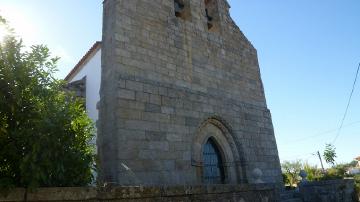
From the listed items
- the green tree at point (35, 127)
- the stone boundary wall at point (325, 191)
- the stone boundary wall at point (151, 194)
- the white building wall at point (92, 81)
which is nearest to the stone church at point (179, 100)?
the stone boundary wall at point (325, 191)

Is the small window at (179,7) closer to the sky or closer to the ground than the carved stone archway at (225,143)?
closer to the sky

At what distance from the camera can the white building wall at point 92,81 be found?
27.7ft

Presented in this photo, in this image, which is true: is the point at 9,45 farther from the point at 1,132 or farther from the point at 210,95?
the point at 210,95

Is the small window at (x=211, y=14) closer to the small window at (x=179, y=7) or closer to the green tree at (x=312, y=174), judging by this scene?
the small window at (x=179, y=7)

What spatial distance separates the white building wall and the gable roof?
0.10 metres

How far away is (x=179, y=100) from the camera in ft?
22.5

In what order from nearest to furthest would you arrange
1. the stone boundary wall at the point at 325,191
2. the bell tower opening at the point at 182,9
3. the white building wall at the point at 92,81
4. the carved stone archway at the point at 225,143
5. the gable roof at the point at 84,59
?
the carved stone archway at the point at 225,143, the stone boundary wall at the point at 325,191, the bell tower opening at the point at 182,9, the white building wall at the point at 92,81, the gable roof at the point at 84,59

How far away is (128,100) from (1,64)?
128 inches

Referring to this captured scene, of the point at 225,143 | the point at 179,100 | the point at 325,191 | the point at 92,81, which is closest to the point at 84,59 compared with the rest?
the point at 92,81

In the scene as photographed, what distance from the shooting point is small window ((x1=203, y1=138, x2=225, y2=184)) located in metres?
7.32

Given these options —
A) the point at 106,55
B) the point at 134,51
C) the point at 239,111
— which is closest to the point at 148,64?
the point at 134,51

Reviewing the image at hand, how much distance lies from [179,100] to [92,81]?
3.44 meters

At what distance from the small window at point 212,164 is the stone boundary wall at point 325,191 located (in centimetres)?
250

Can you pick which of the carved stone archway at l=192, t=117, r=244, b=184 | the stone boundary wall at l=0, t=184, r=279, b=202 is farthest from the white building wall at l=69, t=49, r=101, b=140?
the stone boundary wall at l=0, t=184, r=279, b=202
